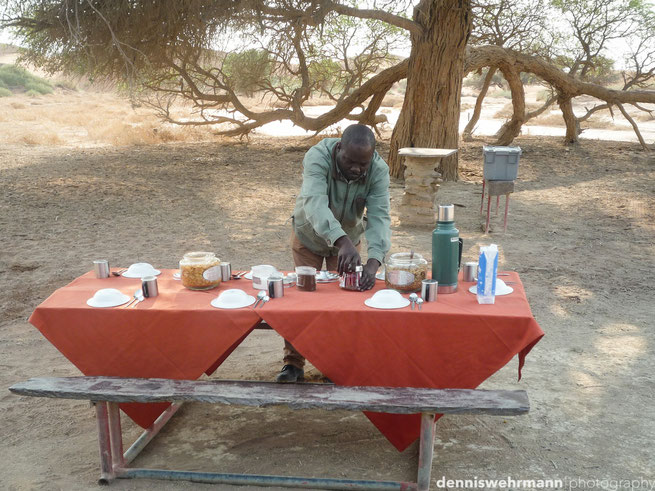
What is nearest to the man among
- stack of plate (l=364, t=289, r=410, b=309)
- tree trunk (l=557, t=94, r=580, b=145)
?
stack of plate (l=364, t=289, r=410, b=309)

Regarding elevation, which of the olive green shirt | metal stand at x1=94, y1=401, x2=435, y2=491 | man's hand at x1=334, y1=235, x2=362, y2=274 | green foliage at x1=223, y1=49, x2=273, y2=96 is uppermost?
green foliage at x1=223, y1=49, x2=273, y2=96

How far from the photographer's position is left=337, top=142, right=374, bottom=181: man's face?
9.30ft

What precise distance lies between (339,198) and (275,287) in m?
0.70

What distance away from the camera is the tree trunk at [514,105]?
41.8 feet

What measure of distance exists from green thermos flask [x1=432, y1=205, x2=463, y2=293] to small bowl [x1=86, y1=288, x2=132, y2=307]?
1410mm

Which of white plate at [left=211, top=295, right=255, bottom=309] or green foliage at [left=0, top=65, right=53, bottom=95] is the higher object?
green foliage at [left=0, top=65, right=53, bottom=95]

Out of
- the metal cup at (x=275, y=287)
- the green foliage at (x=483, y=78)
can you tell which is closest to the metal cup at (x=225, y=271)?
the metal cup at (x=275, y=287)

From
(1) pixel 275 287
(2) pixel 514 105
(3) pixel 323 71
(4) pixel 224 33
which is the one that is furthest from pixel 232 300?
(2) pixel 514 105

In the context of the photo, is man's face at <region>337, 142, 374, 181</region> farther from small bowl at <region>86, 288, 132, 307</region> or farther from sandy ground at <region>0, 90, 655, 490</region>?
sandy ground at <region>0, 90, 655, 490</region>

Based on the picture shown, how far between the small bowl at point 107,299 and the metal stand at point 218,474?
42cm

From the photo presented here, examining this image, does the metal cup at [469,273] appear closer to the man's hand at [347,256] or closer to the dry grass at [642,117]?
the man's hand at [347,256]

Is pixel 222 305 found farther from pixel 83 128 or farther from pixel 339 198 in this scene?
pixel 83 128

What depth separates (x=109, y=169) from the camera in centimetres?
1095

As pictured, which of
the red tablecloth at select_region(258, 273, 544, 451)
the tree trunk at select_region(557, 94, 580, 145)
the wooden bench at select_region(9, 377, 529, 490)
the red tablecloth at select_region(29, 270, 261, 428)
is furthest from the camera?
the tree trunk at select_region(557, 94, 580, 145)
